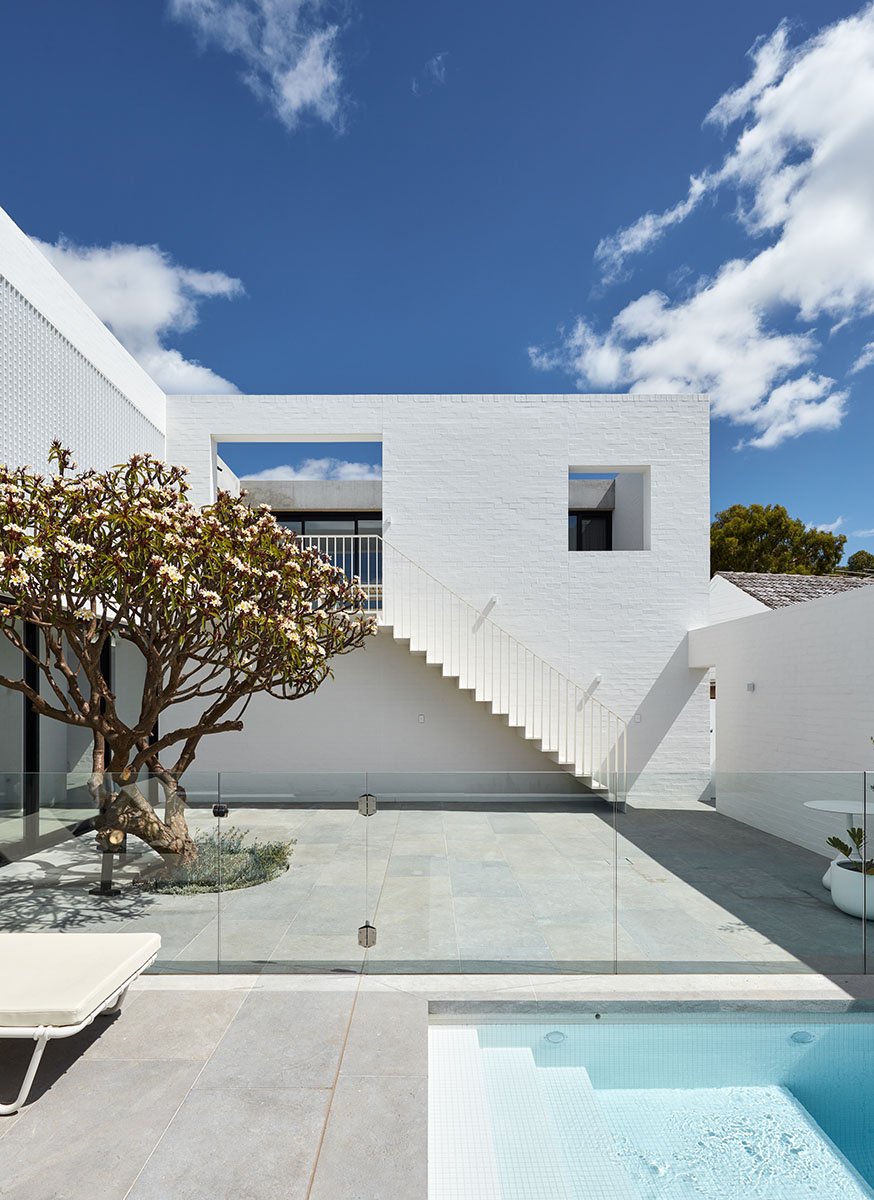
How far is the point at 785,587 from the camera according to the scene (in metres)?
12.0

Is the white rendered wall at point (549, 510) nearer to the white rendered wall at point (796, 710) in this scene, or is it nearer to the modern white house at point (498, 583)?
the modern white house at point (498, 583)

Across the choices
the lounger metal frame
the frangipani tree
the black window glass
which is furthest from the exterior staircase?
Result: the lounger metal frame

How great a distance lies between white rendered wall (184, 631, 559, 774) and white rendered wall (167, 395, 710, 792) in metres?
1.44

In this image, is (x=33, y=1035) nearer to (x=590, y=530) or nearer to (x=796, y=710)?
(x=796, y=710)

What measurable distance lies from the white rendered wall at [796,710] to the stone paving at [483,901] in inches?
11.2

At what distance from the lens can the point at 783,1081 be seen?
3.53 meters

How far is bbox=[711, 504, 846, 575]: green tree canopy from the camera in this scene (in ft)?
82.7

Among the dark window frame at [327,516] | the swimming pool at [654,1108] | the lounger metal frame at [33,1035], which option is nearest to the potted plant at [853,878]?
the swimming pool at [654,1108]

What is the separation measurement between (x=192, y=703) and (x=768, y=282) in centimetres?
1303

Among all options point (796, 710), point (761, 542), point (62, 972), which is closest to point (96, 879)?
point (62, 972)

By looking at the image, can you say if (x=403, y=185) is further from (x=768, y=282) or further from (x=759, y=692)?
(x=759, y=692)

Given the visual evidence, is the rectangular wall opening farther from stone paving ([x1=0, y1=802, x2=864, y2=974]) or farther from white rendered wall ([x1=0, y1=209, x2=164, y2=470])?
stone paving ([x1=0, y1=802, x2=864, y2=974])

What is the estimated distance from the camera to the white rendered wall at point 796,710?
15.8 ft

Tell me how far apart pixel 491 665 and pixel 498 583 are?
1334 mm
